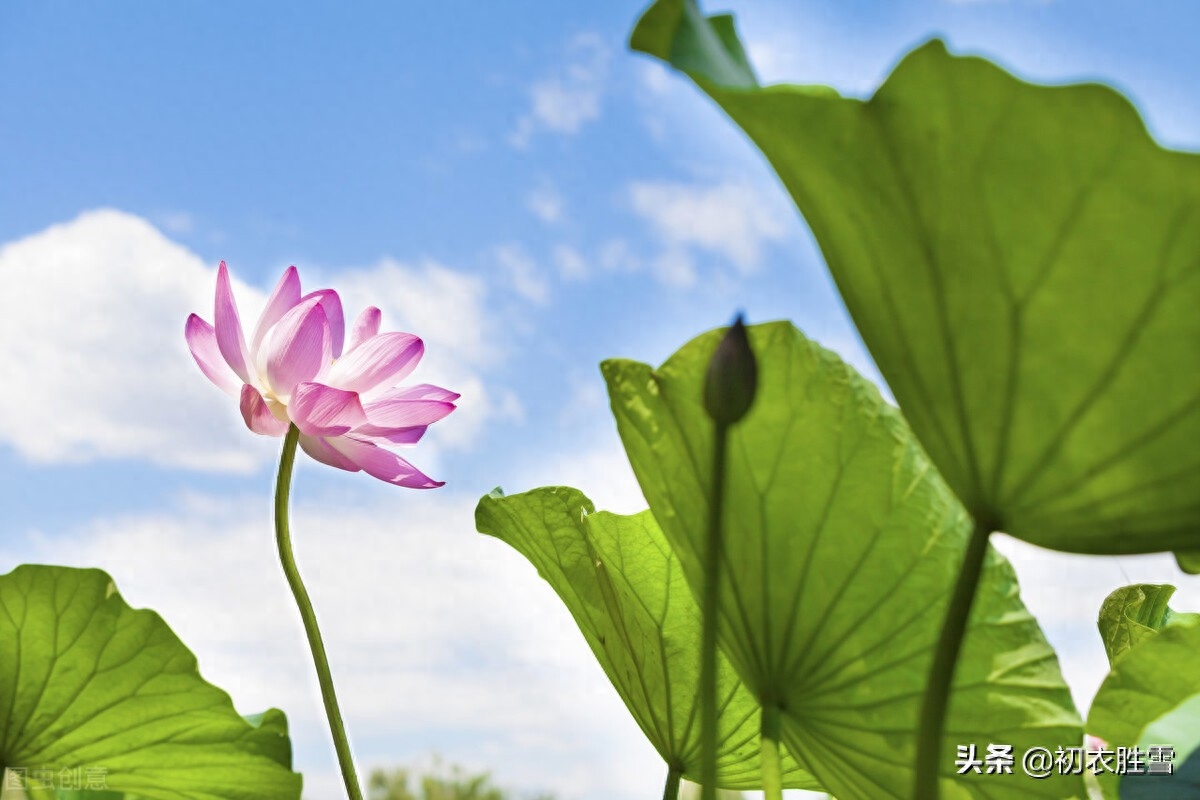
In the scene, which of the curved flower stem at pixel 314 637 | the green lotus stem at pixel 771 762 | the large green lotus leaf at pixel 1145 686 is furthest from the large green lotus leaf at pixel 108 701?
the large green lotus leaf at pixel 1145 686

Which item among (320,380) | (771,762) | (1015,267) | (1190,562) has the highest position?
(320,380)

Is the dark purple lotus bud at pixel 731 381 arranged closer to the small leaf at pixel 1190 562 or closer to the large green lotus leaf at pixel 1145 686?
the small leaf at pixel 1190 562

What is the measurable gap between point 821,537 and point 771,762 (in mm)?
154

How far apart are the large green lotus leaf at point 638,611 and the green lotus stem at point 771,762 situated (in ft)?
0.66

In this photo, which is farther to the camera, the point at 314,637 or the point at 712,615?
the point at 314,637

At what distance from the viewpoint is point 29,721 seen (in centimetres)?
95

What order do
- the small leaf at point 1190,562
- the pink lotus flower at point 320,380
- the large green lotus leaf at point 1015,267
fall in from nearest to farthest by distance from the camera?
the large green lotus leaf at point 1015,267, the small leaf at point 1190,562, the pink lotus flower at point 320,380

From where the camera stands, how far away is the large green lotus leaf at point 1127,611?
1.11m

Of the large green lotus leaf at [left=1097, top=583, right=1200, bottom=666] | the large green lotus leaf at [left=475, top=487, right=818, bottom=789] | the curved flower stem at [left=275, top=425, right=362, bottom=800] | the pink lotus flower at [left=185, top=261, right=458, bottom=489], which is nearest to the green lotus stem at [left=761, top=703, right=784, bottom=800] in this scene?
the large green lotus leaf at [left=475, top=487, right=818, bottom=789]

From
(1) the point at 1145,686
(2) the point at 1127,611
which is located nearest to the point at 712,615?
(1) the point at 1145,686

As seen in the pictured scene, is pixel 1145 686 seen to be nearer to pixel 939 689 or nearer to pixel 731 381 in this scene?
pixel 939 689

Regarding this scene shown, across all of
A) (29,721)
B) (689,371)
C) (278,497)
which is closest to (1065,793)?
(689,371)

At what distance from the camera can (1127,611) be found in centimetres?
112

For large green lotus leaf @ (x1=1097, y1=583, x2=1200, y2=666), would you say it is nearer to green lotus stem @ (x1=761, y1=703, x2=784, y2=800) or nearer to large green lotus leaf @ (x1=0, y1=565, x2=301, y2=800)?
green lotus stem @ (x1=761, y1=703, x2=784, y2=800)
